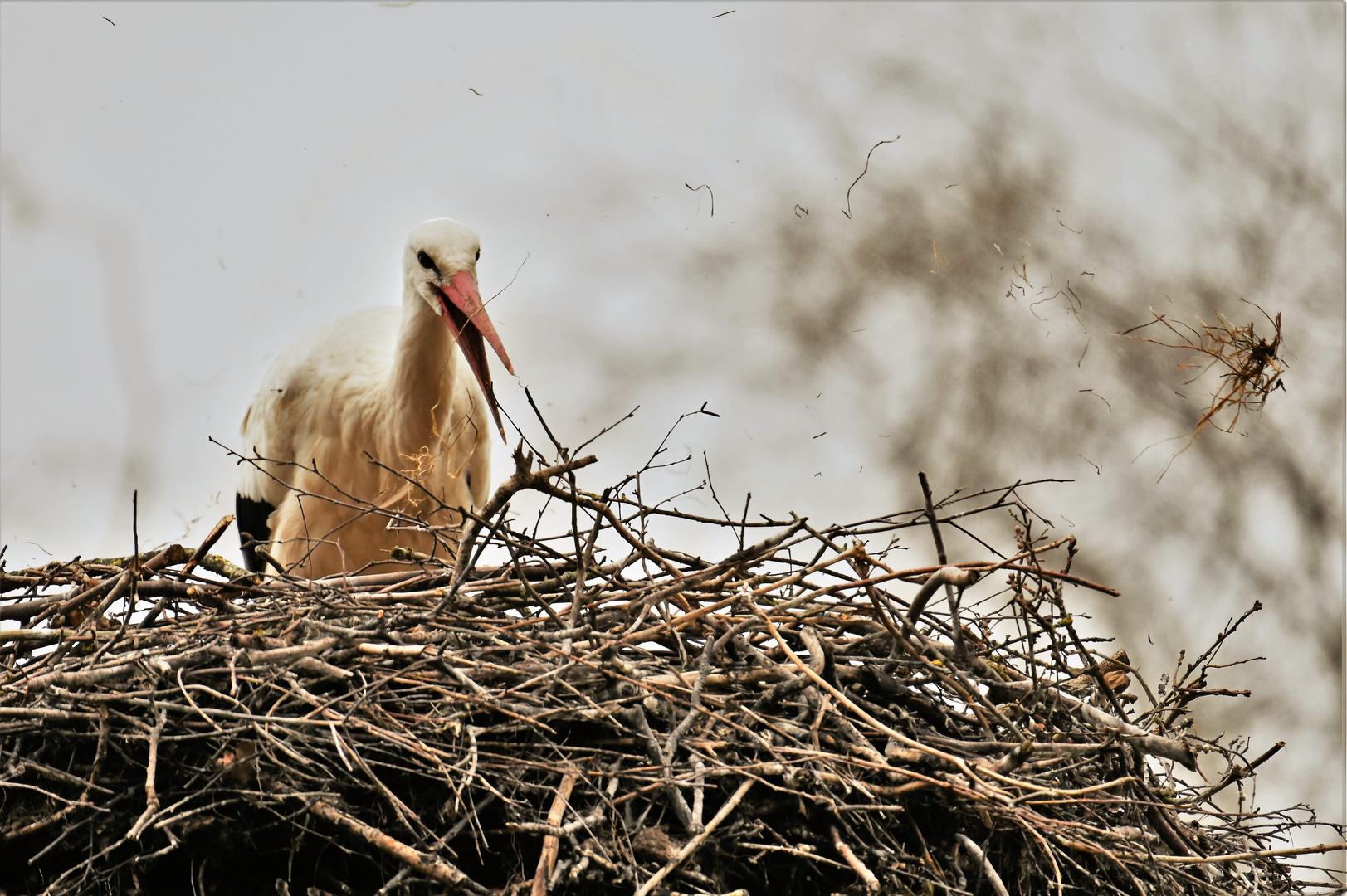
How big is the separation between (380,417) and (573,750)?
1.22m

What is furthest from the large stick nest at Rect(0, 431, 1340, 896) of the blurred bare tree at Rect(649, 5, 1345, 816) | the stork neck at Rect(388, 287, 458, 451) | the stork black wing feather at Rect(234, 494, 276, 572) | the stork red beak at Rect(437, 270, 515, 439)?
the blurred bare tree at Rect(649, 5, 1345, 816)

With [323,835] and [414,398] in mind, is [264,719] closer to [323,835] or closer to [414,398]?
[323,835]

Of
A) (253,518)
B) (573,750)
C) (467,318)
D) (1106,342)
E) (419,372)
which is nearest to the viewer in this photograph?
(573,750)

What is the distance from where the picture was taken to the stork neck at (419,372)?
200cm

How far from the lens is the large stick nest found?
91 cm

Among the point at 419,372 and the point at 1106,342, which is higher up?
the point at 1106,342

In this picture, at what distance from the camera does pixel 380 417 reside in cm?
208

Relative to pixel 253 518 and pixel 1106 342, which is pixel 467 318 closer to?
pixel 253 518

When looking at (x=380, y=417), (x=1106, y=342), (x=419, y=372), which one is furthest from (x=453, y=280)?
(x=1106, y=342)

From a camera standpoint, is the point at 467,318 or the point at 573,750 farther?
the point at 467,318

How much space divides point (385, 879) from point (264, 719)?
154mm

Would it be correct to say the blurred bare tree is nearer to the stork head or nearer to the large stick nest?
the stork head

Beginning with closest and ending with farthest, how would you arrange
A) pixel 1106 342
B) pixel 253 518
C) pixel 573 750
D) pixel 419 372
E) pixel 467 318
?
pixel 573 750, pixel 467 318, pixel 419 372, pixel 253 518, pixel 1106 342

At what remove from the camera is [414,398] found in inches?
79.7
